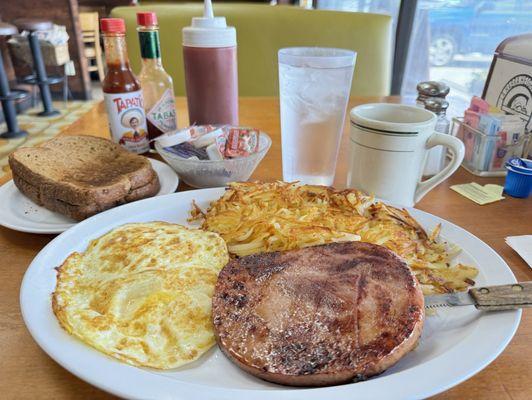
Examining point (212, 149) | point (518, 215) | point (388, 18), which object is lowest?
point (518, 215)

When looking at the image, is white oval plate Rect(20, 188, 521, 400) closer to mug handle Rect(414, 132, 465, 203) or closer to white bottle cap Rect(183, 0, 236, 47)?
mug handle Rect(414, 132, 465, 203)

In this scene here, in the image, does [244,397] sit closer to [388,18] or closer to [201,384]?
[201,384]

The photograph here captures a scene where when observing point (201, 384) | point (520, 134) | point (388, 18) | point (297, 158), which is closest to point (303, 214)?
point (297, 158)

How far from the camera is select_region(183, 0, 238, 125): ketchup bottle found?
1.17 meters

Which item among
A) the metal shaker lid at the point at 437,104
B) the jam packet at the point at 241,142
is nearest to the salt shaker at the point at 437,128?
the metal shaker lid at the point at 437,104

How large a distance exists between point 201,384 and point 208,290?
0.66 feet

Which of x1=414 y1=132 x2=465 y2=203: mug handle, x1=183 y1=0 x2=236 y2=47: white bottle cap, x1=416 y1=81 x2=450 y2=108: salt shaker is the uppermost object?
x1=183 y1=0 x2=236 y2=47: white bottle cap

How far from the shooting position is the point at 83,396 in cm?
54

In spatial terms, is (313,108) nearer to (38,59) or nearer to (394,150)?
(394,150)

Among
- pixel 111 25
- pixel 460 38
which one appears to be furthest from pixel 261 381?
pixel 460 38

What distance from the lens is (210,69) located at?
1224mm

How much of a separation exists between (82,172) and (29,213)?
187mm

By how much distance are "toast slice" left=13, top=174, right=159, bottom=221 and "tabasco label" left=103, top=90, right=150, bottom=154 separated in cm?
23

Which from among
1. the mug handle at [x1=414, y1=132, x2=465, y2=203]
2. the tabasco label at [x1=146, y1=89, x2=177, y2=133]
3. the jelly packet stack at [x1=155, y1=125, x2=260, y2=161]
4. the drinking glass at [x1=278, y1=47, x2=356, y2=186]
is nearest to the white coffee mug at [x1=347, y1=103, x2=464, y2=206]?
the mug handle at [x1=414, y1=132, x2=465, y2=203]
